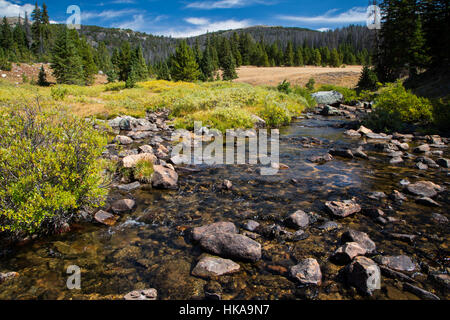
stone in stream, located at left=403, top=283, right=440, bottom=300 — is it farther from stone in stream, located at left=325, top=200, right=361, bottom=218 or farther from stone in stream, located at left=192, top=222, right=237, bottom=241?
stone in stream, located at left=192, top=222, right=237, bottom=241

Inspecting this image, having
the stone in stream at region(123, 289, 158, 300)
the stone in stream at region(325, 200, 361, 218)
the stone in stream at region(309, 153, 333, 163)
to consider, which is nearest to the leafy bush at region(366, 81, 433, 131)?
the stone in stream at region(309, 153, 333, 163)

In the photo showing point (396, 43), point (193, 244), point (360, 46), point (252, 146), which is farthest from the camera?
point (360, 46)

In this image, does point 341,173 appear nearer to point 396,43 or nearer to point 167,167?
point 167,167

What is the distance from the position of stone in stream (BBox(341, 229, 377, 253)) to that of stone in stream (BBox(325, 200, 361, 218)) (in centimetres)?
95

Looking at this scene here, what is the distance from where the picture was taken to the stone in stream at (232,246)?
14.7ft

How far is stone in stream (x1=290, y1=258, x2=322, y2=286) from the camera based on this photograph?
393 cm

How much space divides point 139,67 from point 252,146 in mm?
51453

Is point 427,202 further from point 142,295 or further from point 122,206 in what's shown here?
point 122,206

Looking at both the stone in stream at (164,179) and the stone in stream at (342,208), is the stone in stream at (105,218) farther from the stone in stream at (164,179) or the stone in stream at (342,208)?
the stone in stream at (342,208)

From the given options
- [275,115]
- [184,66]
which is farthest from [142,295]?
[184,66]

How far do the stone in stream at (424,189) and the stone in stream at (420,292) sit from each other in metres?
4.22
